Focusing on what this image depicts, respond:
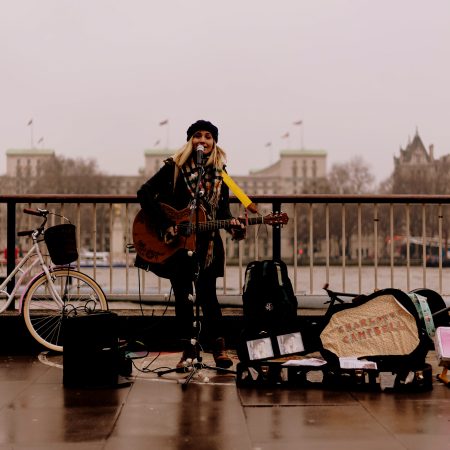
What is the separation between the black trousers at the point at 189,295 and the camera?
5859 millimetres

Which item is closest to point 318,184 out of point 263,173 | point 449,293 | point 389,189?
point 389,189

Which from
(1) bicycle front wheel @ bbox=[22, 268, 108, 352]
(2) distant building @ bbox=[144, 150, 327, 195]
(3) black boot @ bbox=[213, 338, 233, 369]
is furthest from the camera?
(2) distant building @ bbox=[144, 150, 327, 195]

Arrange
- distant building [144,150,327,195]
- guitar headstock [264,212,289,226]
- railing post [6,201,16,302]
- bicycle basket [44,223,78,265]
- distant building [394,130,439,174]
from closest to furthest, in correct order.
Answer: guitar headstock [264,212,289,226] < bicycle basket [44,223,78,265] < railing post [6,201,16,302] < distant building [394,130,439,174] < distant building [144,150,327,195]

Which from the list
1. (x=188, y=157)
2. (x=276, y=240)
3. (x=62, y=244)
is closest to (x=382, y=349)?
(x=188, y=157)

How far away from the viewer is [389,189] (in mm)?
98750

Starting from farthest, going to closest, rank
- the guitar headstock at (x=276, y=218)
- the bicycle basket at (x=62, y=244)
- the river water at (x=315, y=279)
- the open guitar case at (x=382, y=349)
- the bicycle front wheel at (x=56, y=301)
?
the river water at (x=315, y=279) → the bicycle front wheel at (x=56, y=301) → the bicycle basket at (x=62, y=244) → the guitar headstock at (x=276, y=218) → the open guitar case at (x=382, y=349)

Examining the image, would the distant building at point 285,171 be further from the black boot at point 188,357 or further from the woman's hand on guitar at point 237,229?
the woman's hand on guitar at point 237,229

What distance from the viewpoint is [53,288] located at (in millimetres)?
6738

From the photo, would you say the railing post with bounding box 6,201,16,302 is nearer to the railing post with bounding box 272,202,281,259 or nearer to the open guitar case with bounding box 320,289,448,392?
the railing post with bounding box 272,202,281,259

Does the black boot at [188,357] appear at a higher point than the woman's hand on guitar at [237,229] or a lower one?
lower

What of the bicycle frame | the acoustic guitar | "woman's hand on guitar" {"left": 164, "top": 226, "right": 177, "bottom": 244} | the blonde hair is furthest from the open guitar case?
the bicycle frame

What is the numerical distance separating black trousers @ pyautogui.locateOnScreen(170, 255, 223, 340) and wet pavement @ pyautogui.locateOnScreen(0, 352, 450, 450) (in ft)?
1.36

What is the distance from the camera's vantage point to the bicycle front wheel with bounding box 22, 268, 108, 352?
22.2 ft

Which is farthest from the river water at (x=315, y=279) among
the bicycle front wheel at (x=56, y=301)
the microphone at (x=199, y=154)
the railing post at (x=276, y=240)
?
the microphone at (x=199, y=154)
